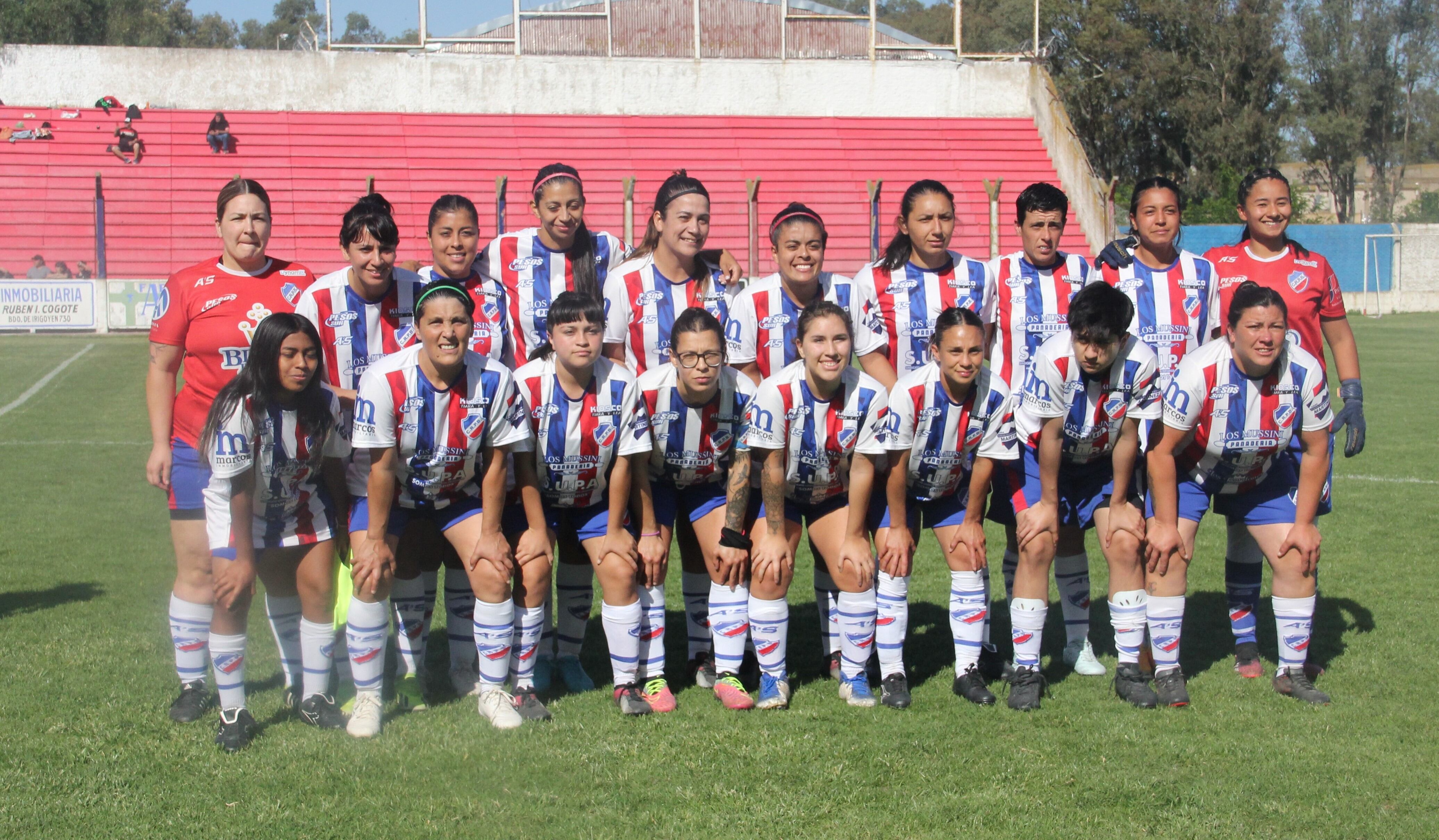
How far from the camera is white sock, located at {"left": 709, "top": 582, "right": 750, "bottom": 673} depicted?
5070 mm

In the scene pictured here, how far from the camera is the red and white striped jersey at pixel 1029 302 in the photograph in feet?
17.7

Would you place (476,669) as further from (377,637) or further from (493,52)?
(493,52)

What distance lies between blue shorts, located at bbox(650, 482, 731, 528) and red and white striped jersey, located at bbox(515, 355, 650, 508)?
36 centimetres

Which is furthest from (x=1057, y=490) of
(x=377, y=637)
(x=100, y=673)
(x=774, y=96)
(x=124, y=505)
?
(x=774, y=96)

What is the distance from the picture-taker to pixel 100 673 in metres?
5.19

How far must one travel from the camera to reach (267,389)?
4449 mm

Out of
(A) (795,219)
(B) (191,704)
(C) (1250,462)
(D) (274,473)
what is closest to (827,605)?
(A) (795,219)

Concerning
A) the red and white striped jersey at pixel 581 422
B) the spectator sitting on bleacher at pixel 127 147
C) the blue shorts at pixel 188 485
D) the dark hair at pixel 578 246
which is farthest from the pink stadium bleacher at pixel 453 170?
the blue shorts at pixel 188 485

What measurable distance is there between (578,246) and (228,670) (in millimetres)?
2362

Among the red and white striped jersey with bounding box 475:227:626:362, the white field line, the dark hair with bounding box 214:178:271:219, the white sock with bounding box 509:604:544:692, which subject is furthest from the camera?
the white field line

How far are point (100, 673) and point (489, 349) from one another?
215 centimetres

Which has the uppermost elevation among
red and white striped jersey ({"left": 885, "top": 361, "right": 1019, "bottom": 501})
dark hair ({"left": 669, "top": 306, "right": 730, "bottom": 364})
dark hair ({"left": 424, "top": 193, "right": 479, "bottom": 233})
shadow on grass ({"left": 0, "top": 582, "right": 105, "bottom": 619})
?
dark hair ({"left": 424, "top": 193, "right": 479, "bottom": 233})

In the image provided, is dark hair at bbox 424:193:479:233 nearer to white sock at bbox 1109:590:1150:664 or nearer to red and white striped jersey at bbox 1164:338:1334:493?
red and white striped jersey at bbox 1164:338:1334:493

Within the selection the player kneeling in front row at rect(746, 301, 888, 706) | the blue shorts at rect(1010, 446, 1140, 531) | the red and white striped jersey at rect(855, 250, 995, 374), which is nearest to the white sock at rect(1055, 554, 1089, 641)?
the blue shorts at rect(1010, 446, 1140, 531)
